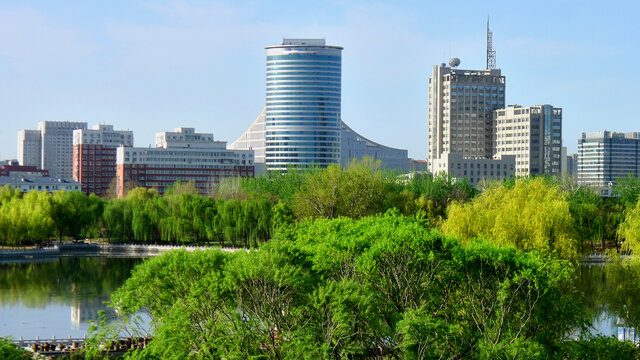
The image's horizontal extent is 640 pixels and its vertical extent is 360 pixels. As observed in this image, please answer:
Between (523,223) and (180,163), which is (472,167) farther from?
(523,223)

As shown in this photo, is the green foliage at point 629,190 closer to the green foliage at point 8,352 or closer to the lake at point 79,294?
the lake at point 79,294

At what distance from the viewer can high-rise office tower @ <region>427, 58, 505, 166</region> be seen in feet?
523

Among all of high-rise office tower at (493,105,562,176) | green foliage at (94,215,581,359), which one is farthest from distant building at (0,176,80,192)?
green foliage at (94,215,581,359)

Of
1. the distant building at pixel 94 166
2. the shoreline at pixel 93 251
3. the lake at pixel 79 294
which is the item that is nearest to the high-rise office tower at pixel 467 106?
the distant building at pixel 94 166

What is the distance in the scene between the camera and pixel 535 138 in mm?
151375

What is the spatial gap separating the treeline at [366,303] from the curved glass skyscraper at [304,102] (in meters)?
138

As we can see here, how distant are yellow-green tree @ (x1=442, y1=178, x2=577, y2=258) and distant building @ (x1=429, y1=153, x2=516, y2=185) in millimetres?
96791

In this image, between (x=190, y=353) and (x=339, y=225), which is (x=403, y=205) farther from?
(x=190, y=353)

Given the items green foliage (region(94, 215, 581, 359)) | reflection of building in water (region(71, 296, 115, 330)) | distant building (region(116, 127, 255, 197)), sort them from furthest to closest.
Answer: distant building (region(116, 127, 255, 197)), reflection of building in water (region(71, 296, 115, 330)), green foliage (region(94, 215, 581, 359))

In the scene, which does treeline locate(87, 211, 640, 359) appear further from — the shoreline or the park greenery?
the shoreline

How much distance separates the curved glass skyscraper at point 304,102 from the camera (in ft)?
562

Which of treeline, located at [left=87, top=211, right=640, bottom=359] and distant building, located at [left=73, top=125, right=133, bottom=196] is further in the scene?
distant building, located at [left=73, top=125, right=133, bottom=196]

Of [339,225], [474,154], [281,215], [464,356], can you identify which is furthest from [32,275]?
[474,154]

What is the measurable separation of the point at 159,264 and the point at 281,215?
4774 centimetres
